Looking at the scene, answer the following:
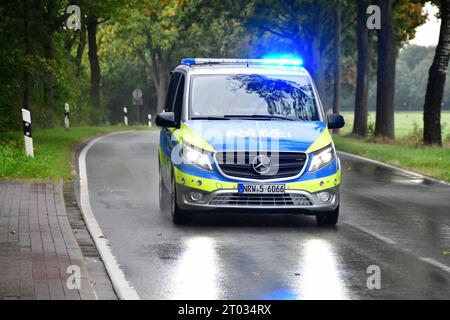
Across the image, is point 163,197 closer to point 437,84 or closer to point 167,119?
point 167,119

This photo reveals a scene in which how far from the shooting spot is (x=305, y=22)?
49.3 meters

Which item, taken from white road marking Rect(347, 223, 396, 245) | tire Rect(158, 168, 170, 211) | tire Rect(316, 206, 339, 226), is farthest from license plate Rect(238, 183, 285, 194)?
tire Rect(158, 168, 170, 211)

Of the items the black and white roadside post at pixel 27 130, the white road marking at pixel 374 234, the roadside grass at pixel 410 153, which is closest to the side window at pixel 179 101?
the white road marking at pixel 374 234

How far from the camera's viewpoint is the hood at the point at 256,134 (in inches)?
520

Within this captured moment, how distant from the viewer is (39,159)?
21.8 meters

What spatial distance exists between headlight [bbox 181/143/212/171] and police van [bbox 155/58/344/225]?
0.04 feet

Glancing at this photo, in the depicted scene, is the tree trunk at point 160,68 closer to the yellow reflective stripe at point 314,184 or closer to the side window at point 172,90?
the side window at point 172,90

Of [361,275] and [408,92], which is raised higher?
[361,275]

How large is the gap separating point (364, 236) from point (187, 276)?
356 cm

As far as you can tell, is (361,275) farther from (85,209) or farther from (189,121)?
(85,209)

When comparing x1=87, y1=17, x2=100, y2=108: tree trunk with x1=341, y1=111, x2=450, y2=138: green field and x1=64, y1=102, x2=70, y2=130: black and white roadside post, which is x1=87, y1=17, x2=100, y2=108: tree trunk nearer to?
x1=64, y1=102, x2=70, y2=130: black and white roadside post

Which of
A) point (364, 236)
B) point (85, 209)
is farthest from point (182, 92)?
point (364, 236)

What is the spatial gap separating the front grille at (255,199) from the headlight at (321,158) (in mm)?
402

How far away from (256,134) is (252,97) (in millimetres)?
1253
